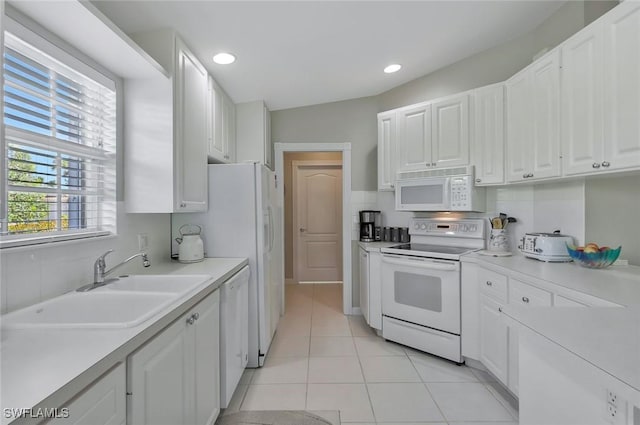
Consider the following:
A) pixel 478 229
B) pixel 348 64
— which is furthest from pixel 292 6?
pixel 478 229

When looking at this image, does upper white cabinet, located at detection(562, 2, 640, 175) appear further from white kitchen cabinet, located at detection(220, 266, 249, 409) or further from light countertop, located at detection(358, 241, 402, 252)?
white kitchen cabinet, located at detection(220, 266, 249, 409)

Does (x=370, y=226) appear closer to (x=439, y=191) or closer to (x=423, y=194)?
(x=423, y=194)

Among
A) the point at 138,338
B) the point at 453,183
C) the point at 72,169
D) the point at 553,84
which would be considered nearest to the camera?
the point at 138,338

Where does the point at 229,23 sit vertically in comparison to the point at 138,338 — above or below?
above

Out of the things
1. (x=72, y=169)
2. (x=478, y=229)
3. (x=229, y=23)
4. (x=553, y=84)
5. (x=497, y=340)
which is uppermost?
(x=229, y=23)

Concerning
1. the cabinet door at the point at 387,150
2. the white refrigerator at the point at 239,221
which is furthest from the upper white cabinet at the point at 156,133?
the cabinet door at the point at 387,150

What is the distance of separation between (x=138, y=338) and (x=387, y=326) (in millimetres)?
2355

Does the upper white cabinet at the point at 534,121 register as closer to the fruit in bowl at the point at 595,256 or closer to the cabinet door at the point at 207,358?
the fruit in bowl at the point at 595,256

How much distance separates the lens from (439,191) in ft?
9.09

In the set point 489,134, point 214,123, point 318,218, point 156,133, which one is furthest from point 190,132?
point 318,218

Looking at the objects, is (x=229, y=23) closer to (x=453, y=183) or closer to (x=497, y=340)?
(x=453, y=183)

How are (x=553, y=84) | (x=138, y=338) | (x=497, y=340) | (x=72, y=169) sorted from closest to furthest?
(x=138, y=338), (x=72, y=169), (x=553, y=84), (x=497, y=340)

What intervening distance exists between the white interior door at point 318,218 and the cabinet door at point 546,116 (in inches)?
135

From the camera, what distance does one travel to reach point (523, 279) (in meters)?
1.81
